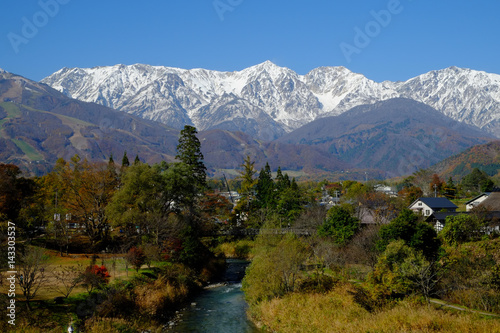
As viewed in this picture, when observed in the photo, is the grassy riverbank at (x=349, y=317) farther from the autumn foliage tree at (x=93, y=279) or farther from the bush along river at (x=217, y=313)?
the autumn foliage tree at (x=93, y=279)

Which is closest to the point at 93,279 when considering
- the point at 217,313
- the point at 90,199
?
the point at 217,313

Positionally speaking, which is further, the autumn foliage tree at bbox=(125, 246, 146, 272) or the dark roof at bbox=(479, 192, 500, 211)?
the dark roof at bbox=(479, 192, 500, 211)

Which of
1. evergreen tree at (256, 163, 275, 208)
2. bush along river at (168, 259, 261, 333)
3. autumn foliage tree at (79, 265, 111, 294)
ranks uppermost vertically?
evergreen tree at (256, 163, 275, 208)

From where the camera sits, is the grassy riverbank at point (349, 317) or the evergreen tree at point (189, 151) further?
the evergreen tree at point (189, 151)

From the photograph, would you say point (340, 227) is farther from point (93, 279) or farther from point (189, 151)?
point (93, 279)

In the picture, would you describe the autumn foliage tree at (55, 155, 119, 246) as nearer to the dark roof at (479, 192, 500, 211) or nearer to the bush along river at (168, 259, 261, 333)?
the bush along river at (168, 259, 261, 333)

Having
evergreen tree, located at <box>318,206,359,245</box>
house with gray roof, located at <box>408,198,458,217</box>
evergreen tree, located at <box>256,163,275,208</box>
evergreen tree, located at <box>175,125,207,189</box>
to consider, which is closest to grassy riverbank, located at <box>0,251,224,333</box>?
evergreen tree, located at <box>318,206,359,245</box>

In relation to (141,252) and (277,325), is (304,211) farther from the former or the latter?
(277,325)

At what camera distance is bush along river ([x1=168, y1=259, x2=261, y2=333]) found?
3544 centimetres

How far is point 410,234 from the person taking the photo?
150 feet

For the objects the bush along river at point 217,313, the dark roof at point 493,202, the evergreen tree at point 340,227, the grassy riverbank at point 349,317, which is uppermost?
the dark roof at point 493,202

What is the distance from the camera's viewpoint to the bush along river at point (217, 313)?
116ft

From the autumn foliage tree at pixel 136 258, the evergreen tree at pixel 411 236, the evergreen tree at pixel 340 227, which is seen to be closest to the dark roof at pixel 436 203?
the evergreen tree at pixel 340 227

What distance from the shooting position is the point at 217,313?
39.6 metres
